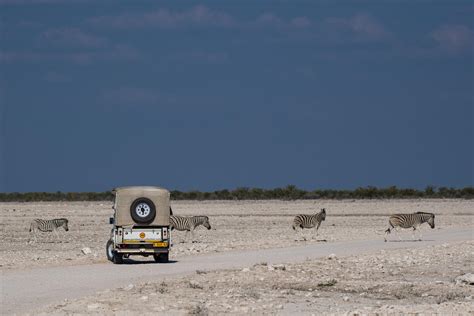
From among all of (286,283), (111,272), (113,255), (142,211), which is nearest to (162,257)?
(113,255)

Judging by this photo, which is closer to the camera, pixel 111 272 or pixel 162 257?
pixel 111 272

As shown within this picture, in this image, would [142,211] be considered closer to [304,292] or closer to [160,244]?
[160,244]

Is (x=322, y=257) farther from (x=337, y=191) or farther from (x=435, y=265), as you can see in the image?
(x=337, y=191)

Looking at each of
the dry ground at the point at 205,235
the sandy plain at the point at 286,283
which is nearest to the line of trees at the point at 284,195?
the dry ground at the point at 205,235

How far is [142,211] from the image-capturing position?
1102 inches

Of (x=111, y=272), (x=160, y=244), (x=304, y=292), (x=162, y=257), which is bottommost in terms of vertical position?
(x=304, y=292)

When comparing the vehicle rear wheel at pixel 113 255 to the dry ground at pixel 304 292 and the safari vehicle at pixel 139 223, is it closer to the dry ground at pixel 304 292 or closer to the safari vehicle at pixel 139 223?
the safari vehicle at pixel 139 223

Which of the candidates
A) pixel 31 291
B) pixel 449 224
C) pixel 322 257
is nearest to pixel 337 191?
pixel 449 224

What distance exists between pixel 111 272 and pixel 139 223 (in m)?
2.81

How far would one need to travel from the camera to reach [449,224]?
55500mm

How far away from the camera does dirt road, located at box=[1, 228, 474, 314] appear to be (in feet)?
66.8

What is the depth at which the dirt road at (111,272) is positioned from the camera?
20375mm

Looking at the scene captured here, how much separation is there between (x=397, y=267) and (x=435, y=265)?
1354 mm

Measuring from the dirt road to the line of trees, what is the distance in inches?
2850
